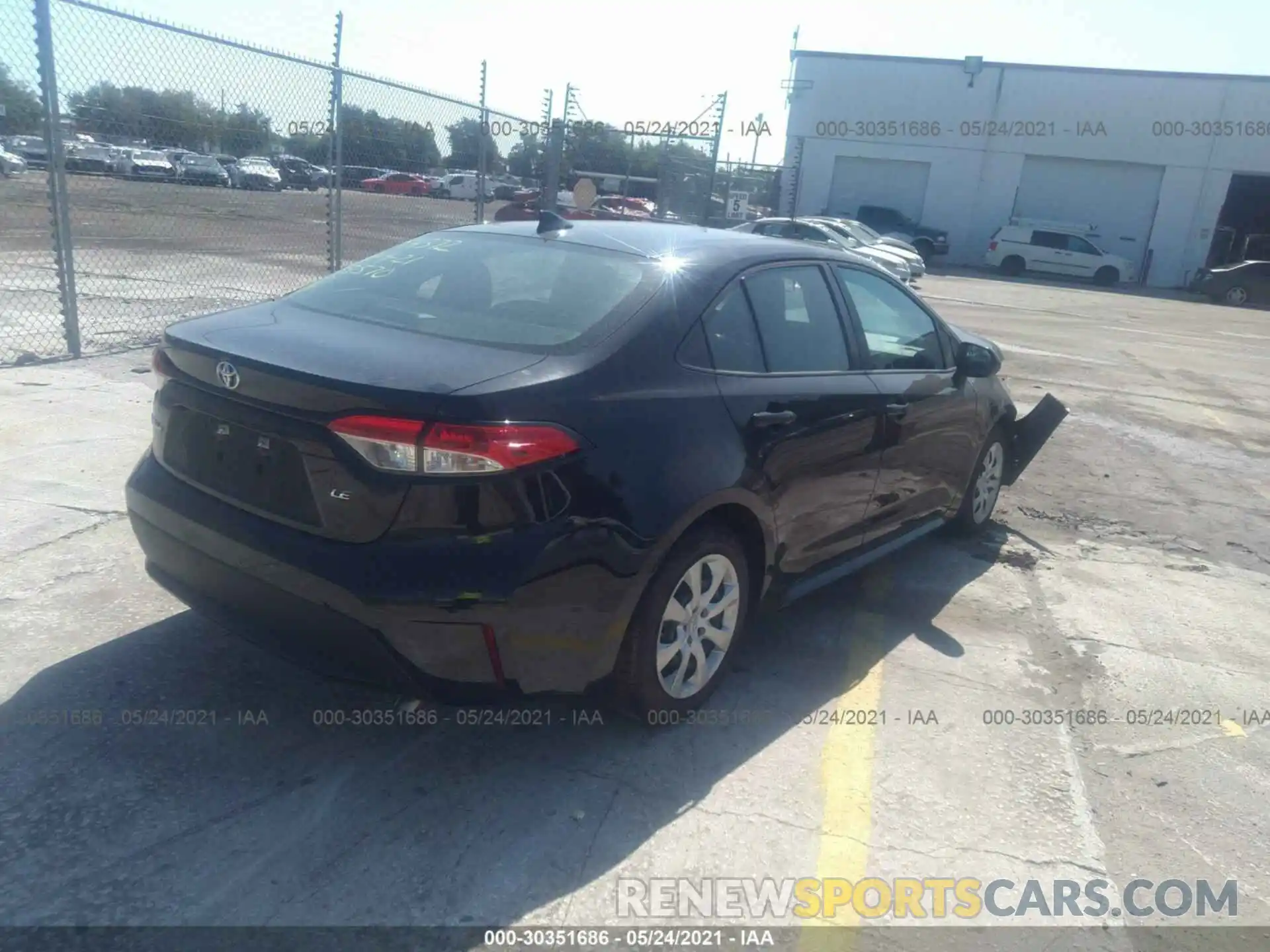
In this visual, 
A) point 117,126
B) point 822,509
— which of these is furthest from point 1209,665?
point 117,126

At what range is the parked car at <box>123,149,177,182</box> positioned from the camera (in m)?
7.59

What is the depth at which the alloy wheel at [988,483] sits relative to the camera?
5773mm

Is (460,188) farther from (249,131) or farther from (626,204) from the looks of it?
(626,204)

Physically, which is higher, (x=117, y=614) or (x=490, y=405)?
(x=490, y=405)

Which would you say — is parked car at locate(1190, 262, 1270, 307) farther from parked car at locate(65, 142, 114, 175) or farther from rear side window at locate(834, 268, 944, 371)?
parked car at locate(65, 142, 114, 175)

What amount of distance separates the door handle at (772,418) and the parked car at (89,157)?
574 cm

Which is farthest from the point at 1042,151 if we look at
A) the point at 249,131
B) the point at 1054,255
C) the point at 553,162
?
the point at 249,131

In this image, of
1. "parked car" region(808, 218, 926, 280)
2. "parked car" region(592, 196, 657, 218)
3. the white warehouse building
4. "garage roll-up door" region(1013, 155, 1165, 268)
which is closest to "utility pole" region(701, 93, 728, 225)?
"parked car" region(592, 196, 657, 218)

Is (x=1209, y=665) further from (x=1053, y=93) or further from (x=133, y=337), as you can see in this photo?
(x=1053, y=93)

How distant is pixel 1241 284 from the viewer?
32.1 m

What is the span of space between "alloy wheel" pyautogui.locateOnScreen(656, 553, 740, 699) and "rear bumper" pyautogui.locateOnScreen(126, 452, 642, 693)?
273 mm

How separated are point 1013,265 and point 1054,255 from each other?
1.35 metres

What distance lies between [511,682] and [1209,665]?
3.29 metres

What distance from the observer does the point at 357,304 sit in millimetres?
3635
